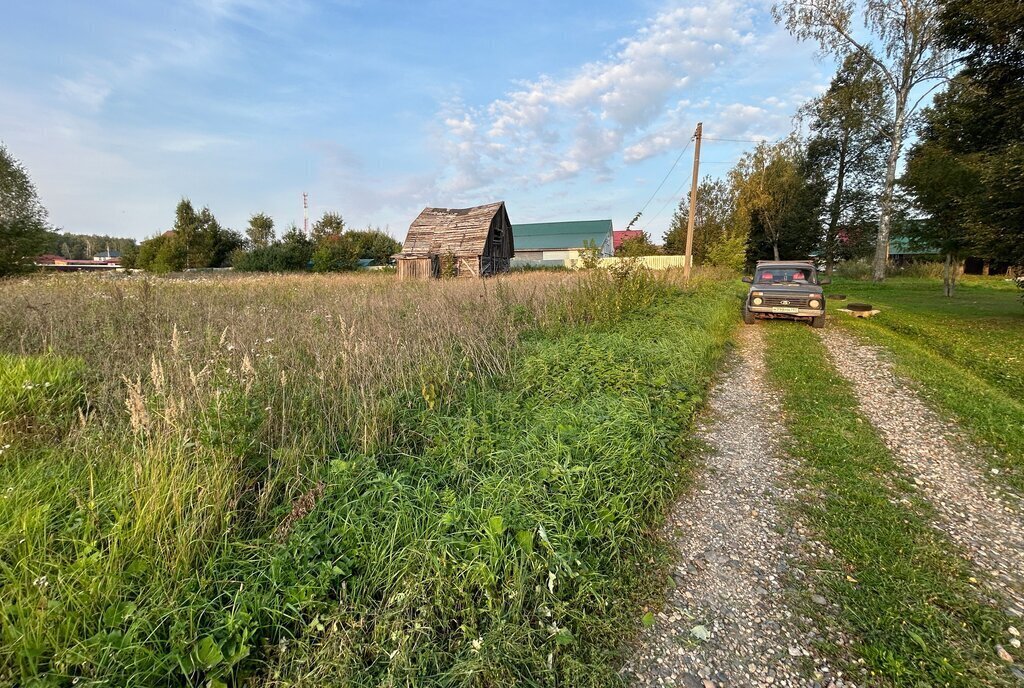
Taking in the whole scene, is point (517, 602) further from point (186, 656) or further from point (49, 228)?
point (49, 228)

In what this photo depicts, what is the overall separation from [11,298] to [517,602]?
11347 millimetres

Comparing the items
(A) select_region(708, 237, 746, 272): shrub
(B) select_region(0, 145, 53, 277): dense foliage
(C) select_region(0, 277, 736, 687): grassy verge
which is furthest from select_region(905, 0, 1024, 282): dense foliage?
(B) select_region(0, 145, 53, 277): dense foliage

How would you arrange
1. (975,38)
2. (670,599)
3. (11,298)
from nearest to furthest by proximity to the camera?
1. (670,599)
2. (11,298)
3. (975,38)

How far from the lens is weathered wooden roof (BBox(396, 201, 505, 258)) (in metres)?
27.7

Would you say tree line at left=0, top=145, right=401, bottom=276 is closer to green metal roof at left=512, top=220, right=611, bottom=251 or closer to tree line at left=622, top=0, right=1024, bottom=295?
green metal roof at left=512, top=220, right=611, bottom=251

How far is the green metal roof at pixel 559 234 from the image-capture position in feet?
182

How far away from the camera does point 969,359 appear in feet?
25.8

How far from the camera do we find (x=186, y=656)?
5.86ft

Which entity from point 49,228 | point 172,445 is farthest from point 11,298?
point 49,228

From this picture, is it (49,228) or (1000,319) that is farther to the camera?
(49,228)

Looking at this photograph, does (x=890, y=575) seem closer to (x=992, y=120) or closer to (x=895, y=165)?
(x=992, y=120)

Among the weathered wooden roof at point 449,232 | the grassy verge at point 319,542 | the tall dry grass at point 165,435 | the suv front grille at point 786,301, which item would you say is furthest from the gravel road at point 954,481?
the weathered wooden roof at point 449,232

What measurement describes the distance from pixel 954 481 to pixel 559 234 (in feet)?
186

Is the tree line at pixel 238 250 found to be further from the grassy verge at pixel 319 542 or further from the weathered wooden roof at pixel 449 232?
the grassy verge at pixel 319 542
